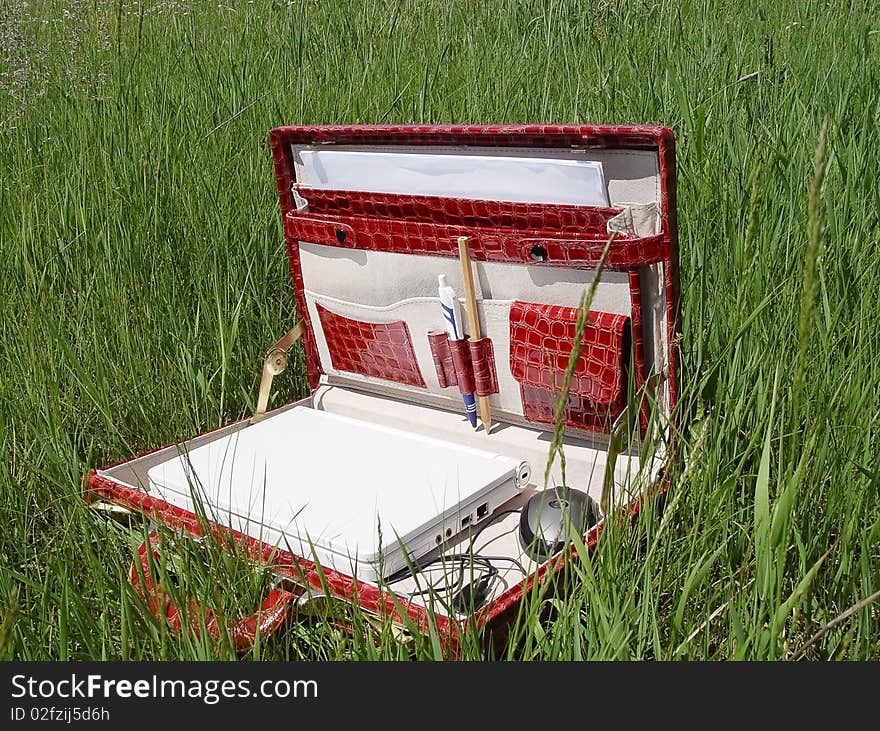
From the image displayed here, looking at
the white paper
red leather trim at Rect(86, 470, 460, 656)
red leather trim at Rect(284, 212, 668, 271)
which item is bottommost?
red leather trim at Rect(86, 470, 460, 656)

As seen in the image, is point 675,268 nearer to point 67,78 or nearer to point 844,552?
point 844,552

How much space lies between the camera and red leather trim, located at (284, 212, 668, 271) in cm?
180

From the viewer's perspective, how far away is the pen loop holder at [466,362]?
213cm

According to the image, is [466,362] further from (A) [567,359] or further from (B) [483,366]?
(A) [567,359]

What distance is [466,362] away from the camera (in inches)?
84.4

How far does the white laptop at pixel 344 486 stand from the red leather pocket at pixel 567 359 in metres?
0.16

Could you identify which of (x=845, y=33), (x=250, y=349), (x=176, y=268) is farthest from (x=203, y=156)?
(x=845, y=33)

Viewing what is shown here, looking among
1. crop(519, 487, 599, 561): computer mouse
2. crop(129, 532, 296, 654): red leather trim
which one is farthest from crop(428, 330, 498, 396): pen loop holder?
crop(129, 532, 296, 654): red leather trim

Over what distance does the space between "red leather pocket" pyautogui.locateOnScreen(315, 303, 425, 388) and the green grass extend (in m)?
0.30

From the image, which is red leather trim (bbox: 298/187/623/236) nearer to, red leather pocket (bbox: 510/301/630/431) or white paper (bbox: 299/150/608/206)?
white paper (bbox: 299/150/608/206)

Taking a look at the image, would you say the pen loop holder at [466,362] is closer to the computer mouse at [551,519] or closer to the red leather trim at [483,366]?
the red leather trim at [483,366]

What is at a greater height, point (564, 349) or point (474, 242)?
point (474, 242)

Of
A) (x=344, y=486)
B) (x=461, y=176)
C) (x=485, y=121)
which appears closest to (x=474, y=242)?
(x=461, y=176)

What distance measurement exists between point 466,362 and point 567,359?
0.27m
